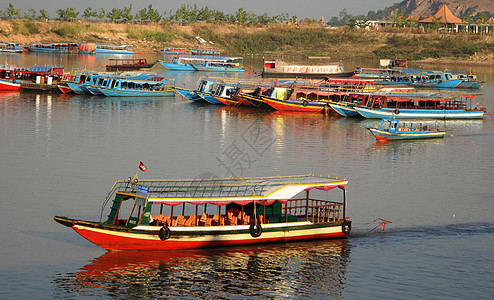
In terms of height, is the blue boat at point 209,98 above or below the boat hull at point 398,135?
above

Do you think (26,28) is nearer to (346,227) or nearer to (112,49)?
(112,49)

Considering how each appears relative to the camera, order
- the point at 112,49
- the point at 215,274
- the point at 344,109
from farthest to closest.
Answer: the point at 112,49, the point at 344,109, the point at 215,274

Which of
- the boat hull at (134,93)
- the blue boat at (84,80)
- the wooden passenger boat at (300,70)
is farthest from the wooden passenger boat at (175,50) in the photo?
the boat hull at (134,93)

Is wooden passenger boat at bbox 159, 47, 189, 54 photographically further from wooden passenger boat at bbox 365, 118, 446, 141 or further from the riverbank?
wooden passenger boat at bbox 365, 118, 446, 141

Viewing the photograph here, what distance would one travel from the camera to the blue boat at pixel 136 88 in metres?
90.4

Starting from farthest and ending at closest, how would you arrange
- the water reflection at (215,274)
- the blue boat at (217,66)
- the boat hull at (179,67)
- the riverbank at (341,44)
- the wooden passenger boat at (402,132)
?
1. the riverbank at (341,44)
2. the boat hull at (179,67)
3. the blue boat at (217,66)
4. the wooden passenger boat at (402,132)
5. the water reflection at (215,274)

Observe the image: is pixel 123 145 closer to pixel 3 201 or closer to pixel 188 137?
pixel 188 137

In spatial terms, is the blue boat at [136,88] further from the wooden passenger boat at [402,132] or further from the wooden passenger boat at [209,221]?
the wooden passenger boat at [209,221]

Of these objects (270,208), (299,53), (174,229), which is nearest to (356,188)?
(270,208)

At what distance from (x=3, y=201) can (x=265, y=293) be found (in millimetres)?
18051

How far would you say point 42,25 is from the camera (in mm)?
193500

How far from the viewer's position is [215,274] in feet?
101

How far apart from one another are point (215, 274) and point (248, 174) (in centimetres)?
1814

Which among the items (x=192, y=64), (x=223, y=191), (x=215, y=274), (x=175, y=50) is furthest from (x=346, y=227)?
(x=175, y=50)
